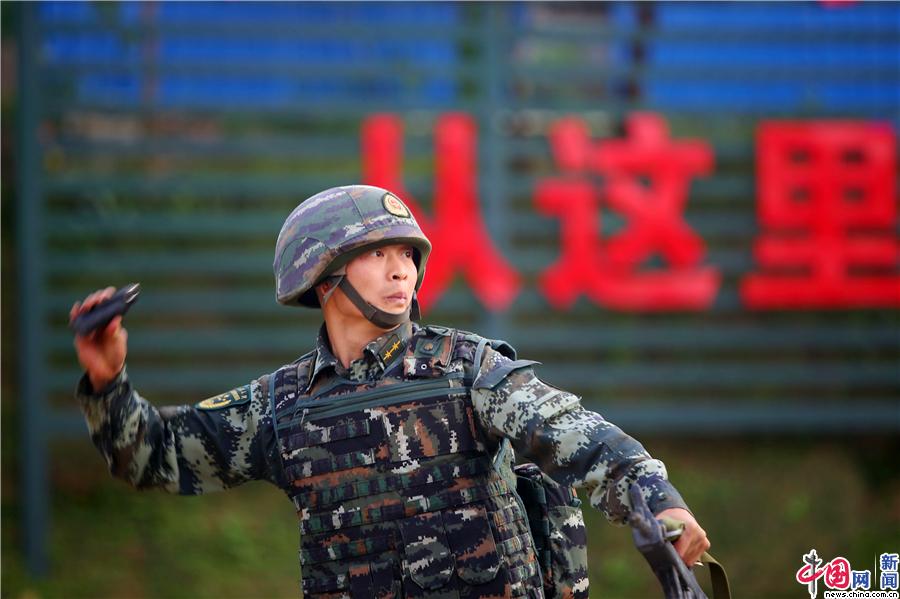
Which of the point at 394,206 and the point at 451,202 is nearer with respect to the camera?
the point at 394,206

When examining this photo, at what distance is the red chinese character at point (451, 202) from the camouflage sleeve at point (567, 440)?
4.18 m

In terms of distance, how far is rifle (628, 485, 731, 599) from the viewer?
8.44 ft

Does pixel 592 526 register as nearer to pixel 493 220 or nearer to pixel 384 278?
pixel 493 220

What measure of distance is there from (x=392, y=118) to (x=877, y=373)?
3657mm

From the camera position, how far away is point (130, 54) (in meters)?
7.15

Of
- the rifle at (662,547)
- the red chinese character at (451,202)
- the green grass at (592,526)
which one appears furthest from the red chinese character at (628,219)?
the rifle at (662,547)

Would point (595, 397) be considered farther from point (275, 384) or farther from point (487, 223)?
point (275, 384)

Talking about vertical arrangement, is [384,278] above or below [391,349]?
above

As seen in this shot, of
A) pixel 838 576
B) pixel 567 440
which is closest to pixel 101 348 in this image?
pixel 567 440

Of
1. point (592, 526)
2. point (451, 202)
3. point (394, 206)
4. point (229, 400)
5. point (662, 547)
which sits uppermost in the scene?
point (394, 206)

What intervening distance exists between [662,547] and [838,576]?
3.57 m

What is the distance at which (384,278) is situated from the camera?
3139 mm

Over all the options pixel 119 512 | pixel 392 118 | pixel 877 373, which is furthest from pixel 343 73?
pixel 877 373

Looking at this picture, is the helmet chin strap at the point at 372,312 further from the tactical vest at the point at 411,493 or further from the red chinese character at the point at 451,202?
the red chinese character at the point at 451,202
